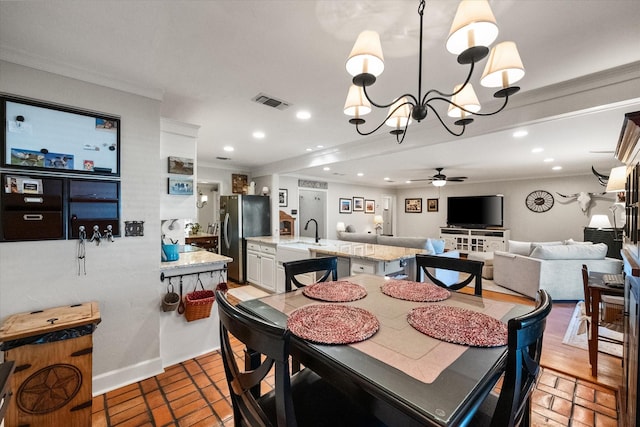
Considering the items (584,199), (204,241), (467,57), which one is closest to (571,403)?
(467,57)

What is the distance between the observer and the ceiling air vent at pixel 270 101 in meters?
2.45

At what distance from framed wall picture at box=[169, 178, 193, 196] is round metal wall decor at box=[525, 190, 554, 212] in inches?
330

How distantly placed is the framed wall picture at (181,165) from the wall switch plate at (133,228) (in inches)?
26.5

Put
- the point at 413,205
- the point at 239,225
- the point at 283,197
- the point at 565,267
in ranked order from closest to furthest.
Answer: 1. the point at 565,267
2. the point at 239,225
3. the point at 283,197
4. the point at 413,205

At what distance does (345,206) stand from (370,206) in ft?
4.23

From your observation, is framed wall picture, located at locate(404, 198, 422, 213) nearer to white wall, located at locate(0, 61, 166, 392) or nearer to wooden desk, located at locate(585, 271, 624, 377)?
wooden desk, located at locate(585, 271, 624, 377)

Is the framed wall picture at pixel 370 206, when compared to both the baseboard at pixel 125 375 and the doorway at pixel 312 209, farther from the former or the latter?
the baseboard at pixel 125 375

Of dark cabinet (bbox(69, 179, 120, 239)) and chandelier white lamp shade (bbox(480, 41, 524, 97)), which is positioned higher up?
chandelier white lamp shade (bbox(480, 41, 524, 97))

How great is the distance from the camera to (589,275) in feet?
8.16

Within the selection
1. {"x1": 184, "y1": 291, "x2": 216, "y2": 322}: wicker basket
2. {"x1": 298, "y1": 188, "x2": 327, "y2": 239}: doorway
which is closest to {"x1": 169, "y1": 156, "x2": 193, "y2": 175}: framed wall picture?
{"x1": 184, "y1": 291, "x2": 216, "y2": 322}: wicker basket

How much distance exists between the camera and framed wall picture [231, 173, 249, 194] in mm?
6020

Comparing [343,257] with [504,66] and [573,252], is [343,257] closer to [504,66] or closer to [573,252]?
[504,66]

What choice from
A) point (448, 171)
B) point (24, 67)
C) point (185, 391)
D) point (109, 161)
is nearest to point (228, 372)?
point (185, 391)

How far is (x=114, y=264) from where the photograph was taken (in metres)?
2.07
